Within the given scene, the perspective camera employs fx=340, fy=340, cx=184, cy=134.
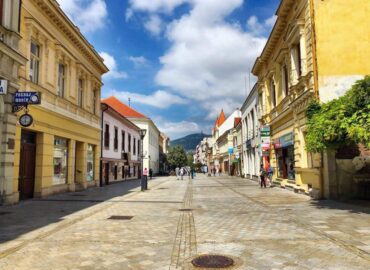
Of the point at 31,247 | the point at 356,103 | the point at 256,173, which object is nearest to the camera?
the point at 31,247

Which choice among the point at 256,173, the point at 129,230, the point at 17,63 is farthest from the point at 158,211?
the point at 256,173

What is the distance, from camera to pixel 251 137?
115 ft

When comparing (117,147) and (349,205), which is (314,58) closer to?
(349,205)

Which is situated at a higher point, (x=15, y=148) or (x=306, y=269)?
(x=15, y=148)

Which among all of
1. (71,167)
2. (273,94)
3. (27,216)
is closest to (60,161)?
(71,167)

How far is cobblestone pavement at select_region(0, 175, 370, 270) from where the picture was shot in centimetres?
557

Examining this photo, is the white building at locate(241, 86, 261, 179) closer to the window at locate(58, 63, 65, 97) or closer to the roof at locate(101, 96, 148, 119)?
the window at locate(58, 63, 65, 97)

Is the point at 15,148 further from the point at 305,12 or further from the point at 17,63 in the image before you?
the point at 305,12

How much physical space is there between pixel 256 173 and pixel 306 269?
28574 millimetres

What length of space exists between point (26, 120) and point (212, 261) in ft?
32.4

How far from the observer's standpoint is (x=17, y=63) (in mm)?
13398

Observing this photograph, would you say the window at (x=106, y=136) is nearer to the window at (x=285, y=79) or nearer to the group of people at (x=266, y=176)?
the group of people at (x=266, y=176)

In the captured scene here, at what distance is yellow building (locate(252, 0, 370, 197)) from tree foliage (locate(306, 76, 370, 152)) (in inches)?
157

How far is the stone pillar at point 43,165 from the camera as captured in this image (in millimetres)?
15945
